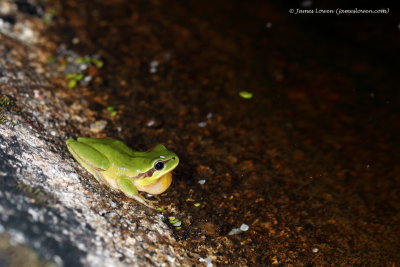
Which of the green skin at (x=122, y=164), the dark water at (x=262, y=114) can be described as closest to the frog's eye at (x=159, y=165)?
the green skin at (x=122, y=164)

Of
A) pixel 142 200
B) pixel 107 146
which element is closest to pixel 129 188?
pixel 142 200

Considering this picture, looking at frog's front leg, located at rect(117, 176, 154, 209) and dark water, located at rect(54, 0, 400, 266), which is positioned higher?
frog's front leg, located at rect(117, 176, 154, 209)

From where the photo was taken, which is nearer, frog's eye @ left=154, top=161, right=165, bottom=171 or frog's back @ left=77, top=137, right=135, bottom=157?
frog's eye @ left=154, top=161, right=165, bottom=171

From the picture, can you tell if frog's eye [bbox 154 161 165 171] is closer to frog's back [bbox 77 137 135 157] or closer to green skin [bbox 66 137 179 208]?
green skin [bbox 66 137 179 208]

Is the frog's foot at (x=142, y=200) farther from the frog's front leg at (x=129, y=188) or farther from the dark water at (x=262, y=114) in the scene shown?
the dark water at (x=262, y=114)

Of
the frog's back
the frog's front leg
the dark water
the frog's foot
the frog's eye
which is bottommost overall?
the dark water

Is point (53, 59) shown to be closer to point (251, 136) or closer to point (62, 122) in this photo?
point (62, 122)

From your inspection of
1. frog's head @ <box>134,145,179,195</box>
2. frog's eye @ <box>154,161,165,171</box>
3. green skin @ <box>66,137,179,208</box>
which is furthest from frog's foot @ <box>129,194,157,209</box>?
frog's eye @ <box>154,161,165,171</box>
